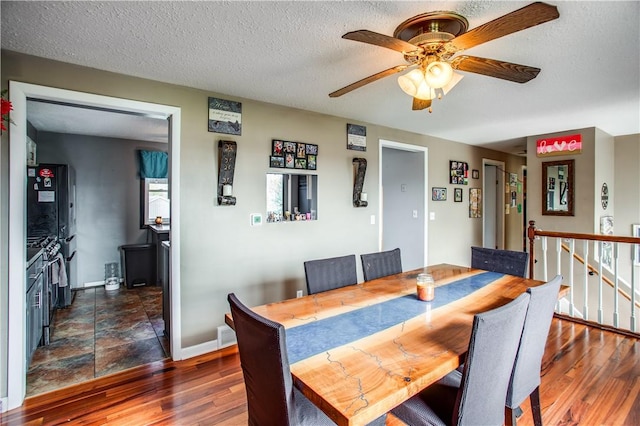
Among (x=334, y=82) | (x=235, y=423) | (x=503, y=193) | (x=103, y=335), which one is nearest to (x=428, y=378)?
(x=235, y=423)

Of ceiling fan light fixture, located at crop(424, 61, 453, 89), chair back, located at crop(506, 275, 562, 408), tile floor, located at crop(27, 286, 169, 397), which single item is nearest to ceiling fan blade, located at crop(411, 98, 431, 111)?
ceiling fan light fixture, located at crop(424, 61, 453, 89)

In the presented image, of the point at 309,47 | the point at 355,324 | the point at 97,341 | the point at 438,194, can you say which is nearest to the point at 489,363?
the point at 355,324

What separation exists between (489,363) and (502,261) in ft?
6.00

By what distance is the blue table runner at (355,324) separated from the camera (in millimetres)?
1332

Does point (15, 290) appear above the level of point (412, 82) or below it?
below

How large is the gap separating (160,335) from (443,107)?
356cm

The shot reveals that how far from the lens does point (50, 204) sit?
3.66m

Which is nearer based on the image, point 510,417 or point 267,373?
point 267,373

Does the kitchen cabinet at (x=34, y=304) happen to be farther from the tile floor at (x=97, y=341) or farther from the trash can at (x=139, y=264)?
the trash can at (x=139, y=264)

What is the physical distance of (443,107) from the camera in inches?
129

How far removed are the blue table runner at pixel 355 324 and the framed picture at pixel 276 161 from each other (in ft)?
5.82

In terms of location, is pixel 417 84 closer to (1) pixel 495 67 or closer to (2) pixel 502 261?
(1) pixel 495 67

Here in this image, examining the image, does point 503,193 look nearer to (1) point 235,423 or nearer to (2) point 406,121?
(2) point 406,121

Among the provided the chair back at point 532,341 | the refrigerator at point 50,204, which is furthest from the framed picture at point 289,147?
the refrigerator at point 50,204
